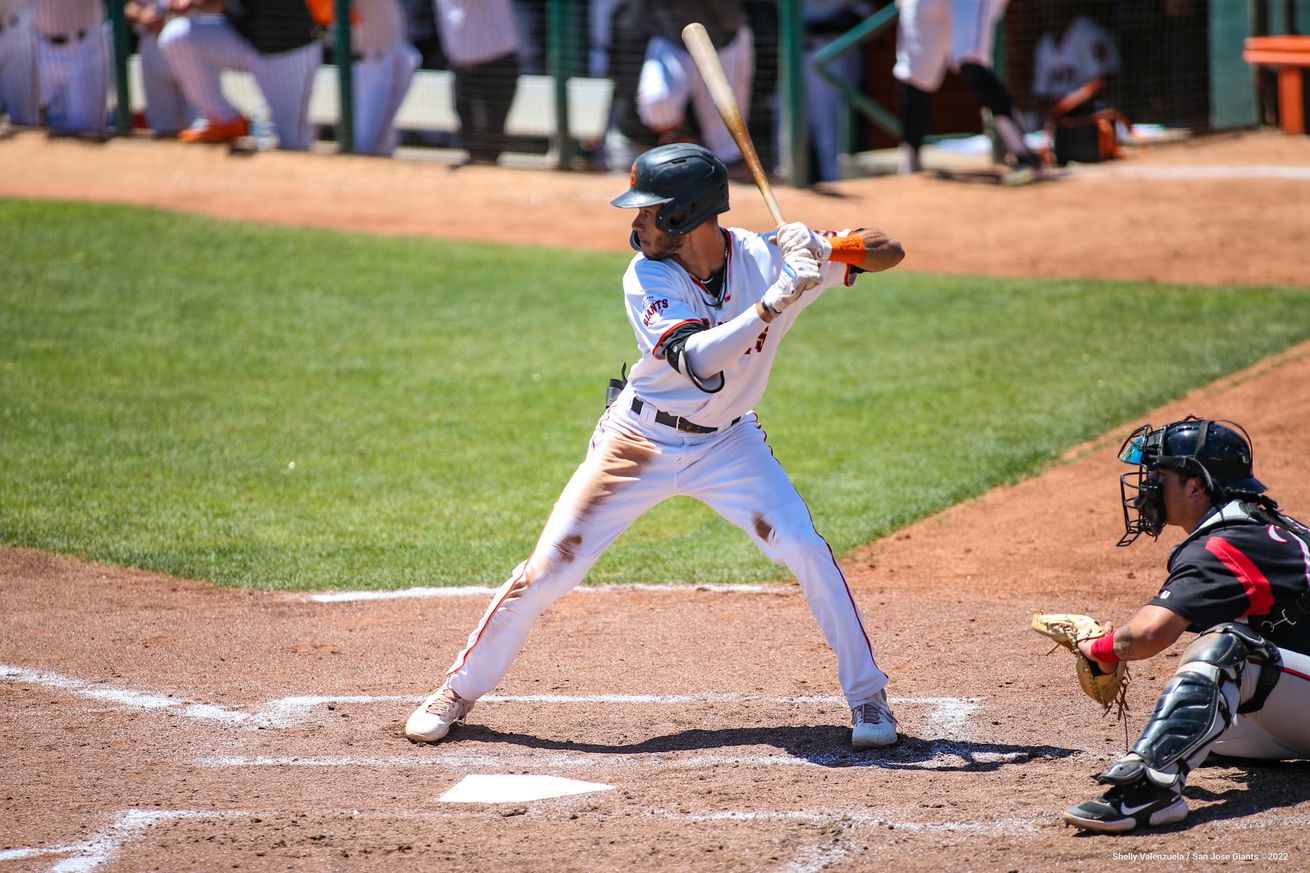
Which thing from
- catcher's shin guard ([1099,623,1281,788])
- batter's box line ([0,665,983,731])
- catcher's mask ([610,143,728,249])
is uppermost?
catcher's mask ([610,143,728,249])

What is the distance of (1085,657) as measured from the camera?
403 cm

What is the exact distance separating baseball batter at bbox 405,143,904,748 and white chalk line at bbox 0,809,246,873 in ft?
2.76

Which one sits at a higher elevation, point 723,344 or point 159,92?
point 159,92

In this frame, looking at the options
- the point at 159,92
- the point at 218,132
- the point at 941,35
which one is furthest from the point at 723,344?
the point at 159,92

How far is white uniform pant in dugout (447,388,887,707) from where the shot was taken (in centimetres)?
445

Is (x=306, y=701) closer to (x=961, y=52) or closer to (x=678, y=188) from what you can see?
(x=678, y=188)

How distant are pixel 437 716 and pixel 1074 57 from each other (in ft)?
45.4

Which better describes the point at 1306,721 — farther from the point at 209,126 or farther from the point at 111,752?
the point at 209,126

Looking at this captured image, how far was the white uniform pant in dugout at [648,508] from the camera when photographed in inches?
175

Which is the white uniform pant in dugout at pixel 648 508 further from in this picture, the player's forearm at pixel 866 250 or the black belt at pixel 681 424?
the player's forearm at pixel 866 250

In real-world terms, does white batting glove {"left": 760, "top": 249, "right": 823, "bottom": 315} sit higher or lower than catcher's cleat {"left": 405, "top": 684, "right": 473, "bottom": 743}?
higher

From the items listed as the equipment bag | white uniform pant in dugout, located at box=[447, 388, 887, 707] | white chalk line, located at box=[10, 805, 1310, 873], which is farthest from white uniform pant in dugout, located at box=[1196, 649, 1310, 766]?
the equipment bag

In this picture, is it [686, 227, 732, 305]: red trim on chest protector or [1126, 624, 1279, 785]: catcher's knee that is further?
[686, 227, 732, 305]: red trim on chest protector

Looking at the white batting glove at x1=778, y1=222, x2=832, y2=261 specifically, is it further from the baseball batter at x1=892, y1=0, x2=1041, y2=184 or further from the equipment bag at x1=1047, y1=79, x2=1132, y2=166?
the equipment bag at x1=1047, y1=79, x2=1132, y2=166
